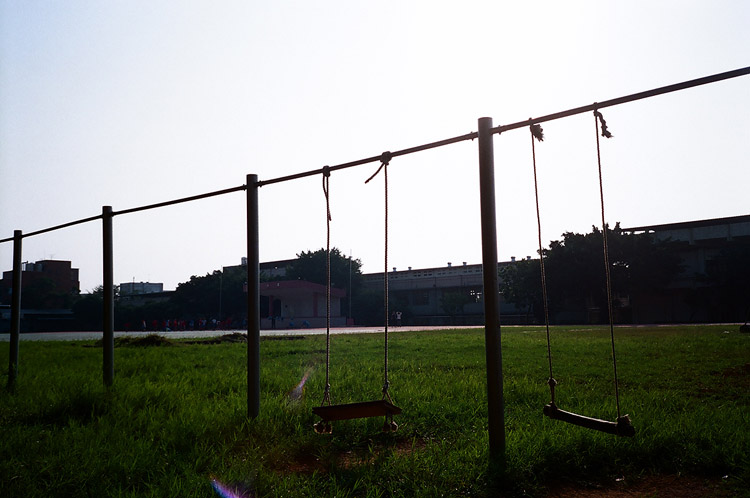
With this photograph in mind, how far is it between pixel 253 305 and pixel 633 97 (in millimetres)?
3299

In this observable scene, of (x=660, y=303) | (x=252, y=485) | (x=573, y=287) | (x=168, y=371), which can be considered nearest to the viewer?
(x=252, y=485)

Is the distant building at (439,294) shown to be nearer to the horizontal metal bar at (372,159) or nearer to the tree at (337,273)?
the tree at (337,273)

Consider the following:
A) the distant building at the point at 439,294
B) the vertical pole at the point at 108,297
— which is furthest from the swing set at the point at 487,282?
the distant building at the point at 439,294

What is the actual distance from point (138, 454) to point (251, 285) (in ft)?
5.59

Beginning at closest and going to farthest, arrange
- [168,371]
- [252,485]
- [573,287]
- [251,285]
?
1. [252,485]
2. [251,285]
3. [168,371]
4. [573,287]

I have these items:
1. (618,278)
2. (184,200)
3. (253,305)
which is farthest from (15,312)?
(618,278)

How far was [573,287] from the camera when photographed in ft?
153

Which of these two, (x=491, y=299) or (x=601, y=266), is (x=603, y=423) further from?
(x=601, y=266)

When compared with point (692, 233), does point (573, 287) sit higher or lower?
lower

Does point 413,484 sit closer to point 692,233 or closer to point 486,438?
point 486,438

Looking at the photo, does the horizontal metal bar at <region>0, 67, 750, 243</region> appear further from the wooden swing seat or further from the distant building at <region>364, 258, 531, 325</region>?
the distant building at <region>364, 258, 531, 325</region>

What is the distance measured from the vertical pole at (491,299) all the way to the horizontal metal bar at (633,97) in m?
0.22

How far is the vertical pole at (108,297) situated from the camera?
21.5 feet

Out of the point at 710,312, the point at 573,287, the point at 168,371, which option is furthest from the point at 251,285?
the point at 710,312
